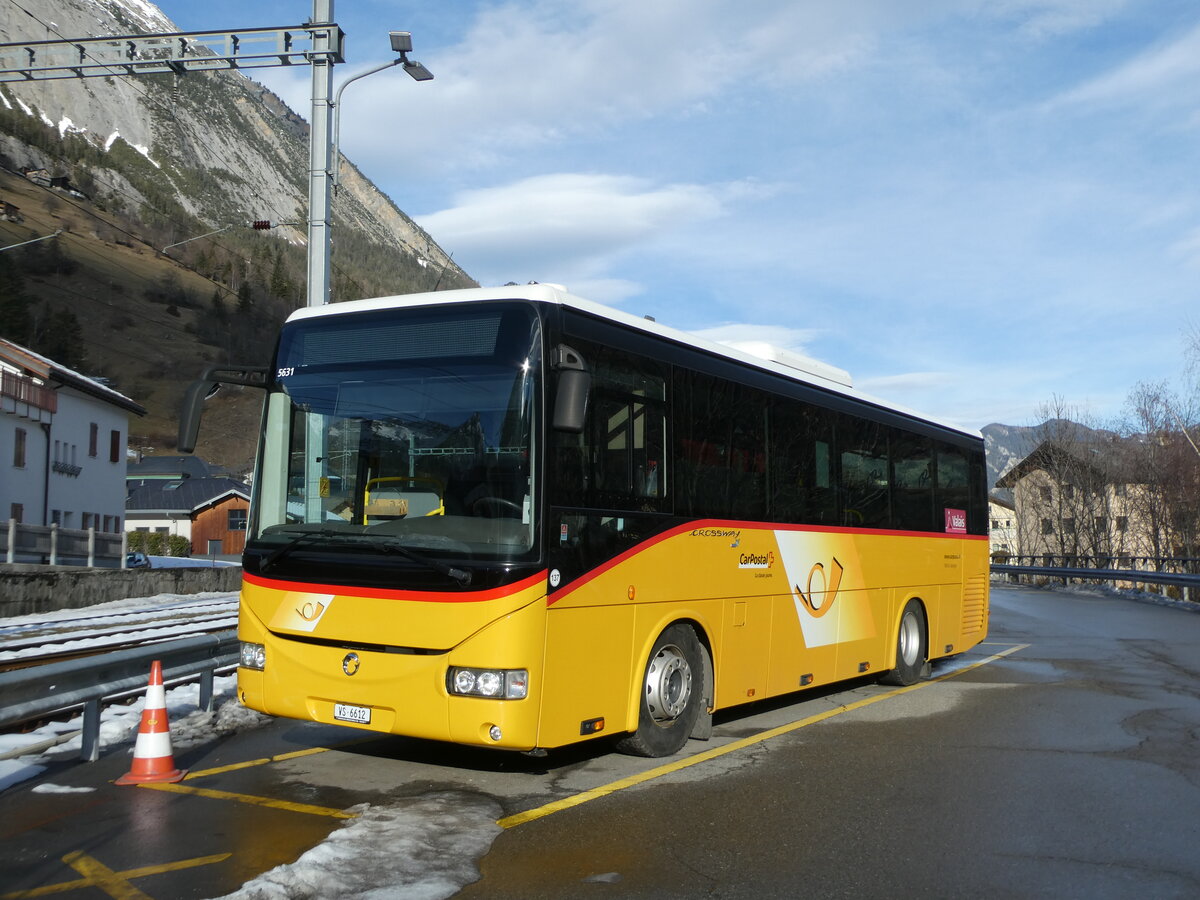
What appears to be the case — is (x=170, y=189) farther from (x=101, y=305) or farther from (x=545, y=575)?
(x=545, y=575)

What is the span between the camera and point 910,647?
12.6 metres

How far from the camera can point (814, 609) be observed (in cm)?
1017

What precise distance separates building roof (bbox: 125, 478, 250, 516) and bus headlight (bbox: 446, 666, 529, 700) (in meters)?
91.0

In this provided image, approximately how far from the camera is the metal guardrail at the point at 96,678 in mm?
6938

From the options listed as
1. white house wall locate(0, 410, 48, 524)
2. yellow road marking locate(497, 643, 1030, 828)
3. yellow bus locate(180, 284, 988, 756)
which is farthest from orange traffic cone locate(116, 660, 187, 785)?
white house wall locate(0, 410, 48, 524)

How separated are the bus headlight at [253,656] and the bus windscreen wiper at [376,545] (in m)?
0.52

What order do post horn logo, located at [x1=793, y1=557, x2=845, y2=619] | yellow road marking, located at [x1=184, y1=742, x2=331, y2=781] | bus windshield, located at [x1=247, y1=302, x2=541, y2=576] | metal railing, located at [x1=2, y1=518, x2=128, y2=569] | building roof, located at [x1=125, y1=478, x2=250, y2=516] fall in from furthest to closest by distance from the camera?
building roof, located at [x1=125, y1=478, x2=250, y2=516]
metal railing, located at [x1=2, y1=518, x2=128, y2=569]
post horn logo, located at [x1=793, y1=557, x2=845, y2=619]
yellow road marking, located at [x1=184, y1=742, x2=331, y2=781]
bus windshield, located at [x1=247, y1=302, x2=541, y2=576]

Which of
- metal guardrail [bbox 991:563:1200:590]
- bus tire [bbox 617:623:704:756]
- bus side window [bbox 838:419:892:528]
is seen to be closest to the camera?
bus tire [bbox 617:623:704:756]

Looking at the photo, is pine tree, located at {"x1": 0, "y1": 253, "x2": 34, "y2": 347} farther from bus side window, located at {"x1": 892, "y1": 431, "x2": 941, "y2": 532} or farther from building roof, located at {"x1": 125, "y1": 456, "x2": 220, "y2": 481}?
bus side window, located at {"x1": 892, "y1": 431, "x2": 941, "y2": 532}

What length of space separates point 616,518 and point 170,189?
203 meters

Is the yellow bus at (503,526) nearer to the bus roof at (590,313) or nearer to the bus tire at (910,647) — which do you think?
the bus roof at (590,313)

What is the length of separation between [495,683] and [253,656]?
74.7 inches

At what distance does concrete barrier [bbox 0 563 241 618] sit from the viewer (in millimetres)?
24094

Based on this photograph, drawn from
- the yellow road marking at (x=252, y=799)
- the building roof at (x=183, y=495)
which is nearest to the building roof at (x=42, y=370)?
the building roof at (x=183, y=495)
